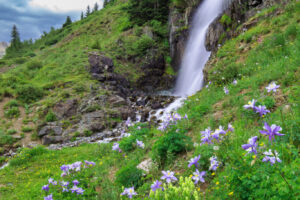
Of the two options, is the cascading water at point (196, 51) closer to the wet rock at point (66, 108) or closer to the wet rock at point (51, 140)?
the wet rock at point (66, 108)

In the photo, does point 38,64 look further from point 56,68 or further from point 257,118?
point 257,118

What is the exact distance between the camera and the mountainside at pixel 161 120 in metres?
2.35

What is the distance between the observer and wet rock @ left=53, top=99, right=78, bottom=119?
48.9 ft

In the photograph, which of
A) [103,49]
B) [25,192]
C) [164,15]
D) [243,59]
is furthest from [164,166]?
[164,15]

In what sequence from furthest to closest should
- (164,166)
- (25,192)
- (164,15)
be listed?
(164,15), (25,192), (164,166)

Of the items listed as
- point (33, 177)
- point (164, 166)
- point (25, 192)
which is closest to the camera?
point (164, 166)

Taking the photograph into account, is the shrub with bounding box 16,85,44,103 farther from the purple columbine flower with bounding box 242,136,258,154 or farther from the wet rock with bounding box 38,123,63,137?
the purple columbine flower with bounding box 242,136,258,154

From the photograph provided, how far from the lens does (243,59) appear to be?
8.82 m

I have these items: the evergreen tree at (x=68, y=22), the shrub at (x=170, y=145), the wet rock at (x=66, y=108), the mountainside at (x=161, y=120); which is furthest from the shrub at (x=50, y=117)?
the evergreen tree at (x=68, y=22)

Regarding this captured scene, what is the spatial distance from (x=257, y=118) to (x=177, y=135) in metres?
1.67

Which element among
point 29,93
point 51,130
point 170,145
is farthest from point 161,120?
point 29,93

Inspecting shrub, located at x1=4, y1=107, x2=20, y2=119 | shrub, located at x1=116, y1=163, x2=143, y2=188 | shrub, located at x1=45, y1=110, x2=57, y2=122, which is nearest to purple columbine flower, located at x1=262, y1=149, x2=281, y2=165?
shrub, located at x1=116, y1=163, x2=143, y2=188

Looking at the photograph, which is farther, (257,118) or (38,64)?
(38,64)

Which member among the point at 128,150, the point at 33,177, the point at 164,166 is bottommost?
the point at 33,177
